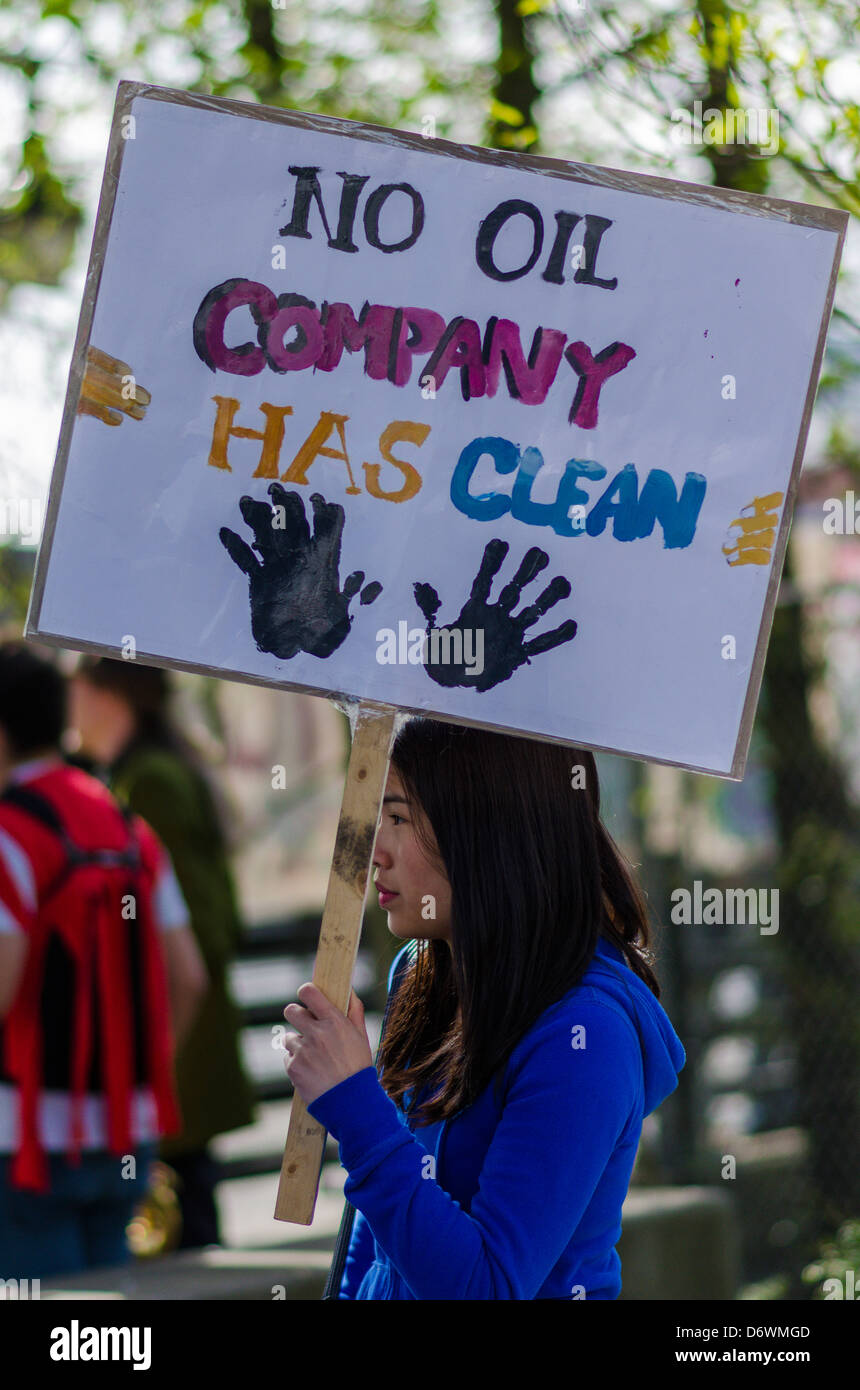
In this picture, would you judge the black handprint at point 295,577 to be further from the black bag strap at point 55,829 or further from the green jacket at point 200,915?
the green jacket at point 200,915

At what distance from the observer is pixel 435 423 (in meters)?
1.76

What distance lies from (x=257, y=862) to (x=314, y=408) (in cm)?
1134

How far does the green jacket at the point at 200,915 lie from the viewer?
4117mm

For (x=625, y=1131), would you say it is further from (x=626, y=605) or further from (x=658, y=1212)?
(x=658, y=1212)

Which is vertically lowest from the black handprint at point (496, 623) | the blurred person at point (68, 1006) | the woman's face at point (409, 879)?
the blurred person at point (68, 1006)

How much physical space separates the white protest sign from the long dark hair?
0.31 ft

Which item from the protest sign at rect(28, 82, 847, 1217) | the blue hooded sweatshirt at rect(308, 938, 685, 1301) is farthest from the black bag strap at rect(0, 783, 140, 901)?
the blue hooded sweatshirt at rect(308, 938, 685, 1301)

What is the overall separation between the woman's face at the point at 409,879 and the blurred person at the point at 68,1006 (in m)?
1.61

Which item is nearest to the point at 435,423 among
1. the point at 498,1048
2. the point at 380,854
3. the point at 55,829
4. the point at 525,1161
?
the point at 380,854

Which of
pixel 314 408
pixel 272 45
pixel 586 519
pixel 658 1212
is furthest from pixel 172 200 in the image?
pixel 658 1212

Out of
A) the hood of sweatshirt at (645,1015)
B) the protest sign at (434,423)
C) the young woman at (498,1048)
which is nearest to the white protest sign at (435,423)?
the protest sign at (434,423)

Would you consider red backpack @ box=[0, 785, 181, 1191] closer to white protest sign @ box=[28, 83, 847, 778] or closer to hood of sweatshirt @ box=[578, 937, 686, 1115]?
white protest sign @ box=[28, 83, 847, 778]

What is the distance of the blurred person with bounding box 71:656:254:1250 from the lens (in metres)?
4.11

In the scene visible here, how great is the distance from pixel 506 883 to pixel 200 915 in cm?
267
